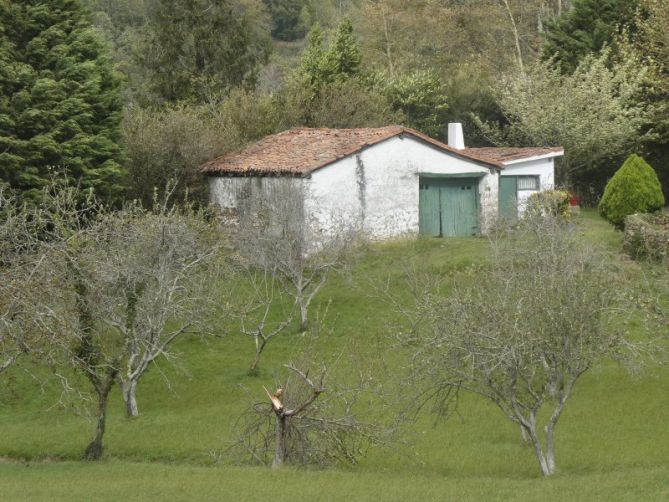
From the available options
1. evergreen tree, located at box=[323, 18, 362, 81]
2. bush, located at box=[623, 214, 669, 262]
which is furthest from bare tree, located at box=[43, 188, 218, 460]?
evergreen tree, located at box=[323, 18, 362, 81]

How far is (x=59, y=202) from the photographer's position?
850 inches

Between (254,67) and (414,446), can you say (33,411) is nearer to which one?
(414,446)

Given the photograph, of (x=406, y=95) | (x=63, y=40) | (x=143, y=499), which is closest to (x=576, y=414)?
(x=143, y=499)

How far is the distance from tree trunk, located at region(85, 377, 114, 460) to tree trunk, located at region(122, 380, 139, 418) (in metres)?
2.29

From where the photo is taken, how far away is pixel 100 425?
19.5 m

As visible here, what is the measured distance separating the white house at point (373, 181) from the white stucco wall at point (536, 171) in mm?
75

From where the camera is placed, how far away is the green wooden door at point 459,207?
36156 mm

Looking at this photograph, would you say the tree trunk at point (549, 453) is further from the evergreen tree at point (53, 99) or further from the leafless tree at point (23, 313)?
the evergreen tree at point (53, 99)

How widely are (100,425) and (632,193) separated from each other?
17.4 m

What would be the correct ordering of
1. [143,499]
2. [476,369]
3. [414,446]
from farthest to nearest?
→ [414,446], [476,369], [143,499]

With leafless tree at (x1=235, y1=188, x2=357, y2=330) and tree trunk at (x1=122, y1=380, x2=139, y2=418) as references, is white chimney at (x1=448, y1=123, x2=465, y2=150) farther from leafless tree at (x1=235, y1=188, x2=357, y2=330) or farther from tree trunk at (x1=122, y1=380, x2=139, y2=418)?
tree trunk at (x1=122, y1=380, x2=139, y2=418)

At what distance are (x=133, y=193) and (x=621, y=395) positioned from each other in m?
18.7

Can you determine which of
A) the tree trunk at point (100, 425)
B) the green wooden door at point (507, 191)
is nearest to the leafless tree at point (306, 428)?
the tree trunk at point (100, 425)

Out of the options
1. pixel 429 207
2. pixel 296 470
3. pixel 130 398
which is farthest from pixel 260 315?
pixel 296 470
